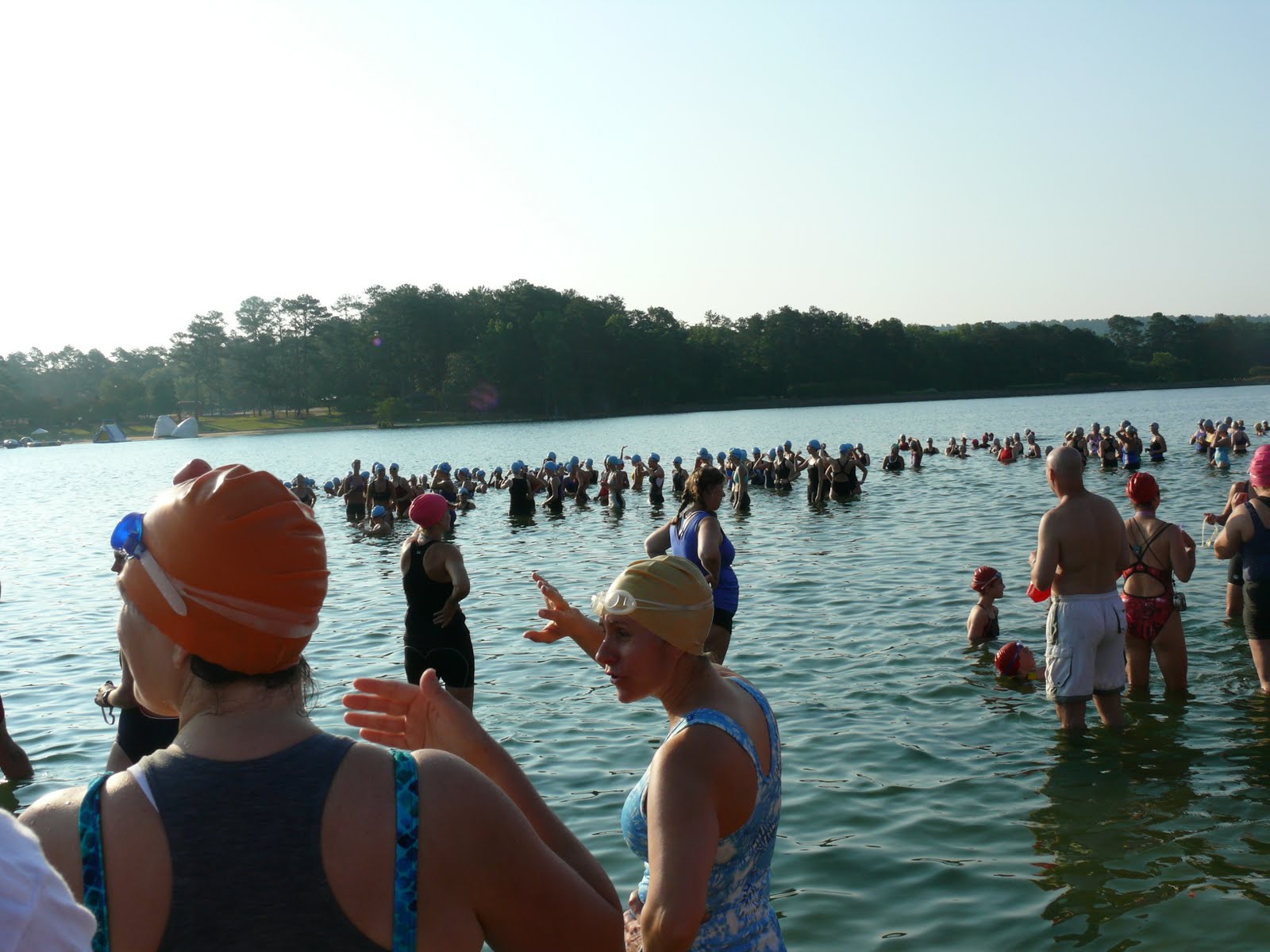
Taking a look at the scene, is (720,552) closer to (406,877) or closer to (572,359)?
(406,877)

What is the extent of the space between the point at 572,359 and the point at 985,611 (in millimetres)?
111839

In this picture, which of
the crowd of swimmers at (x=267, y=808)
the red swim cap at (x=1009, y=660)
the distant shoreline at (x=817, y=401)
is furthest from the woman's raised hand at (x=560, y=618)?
the distant shoreline at (x=817, y=401)

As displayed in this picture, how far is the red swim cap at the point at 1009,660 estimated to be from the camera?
363 inches

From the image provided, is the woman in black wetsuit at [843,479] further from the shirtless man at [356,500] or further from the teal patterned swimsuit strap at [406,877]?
the teal patterned swimsuit strap at [406,877]

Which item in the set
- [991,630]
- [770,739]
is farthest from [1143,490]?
[770,739]

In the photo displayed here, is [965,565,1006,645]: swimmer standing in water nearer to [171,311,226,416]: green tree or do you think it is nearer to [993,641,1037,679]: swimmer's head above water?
[993,641,1037,679]: swimmer's head above water

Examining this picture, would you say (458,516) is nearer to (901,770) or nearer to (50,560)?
(50,560)

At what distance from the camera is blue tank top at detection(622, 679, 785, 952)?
2.75 meters

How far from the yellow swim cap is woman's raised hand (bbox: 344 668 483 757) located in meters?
0.86

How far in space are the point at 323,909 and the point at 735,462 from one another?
86.3 ft

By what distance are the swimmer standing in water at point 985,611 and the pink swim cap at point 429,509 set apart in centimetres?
576

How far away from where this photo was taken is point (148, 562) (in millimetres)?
1651

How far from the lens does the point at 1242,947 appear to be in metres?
4.72

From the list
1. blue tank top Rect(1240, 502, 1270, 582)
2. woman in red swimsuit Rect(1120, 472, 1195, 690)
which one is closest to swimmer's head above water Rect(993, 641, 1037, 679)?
woman in red swimsuit Rect(1120, 472, 1195, 690)
